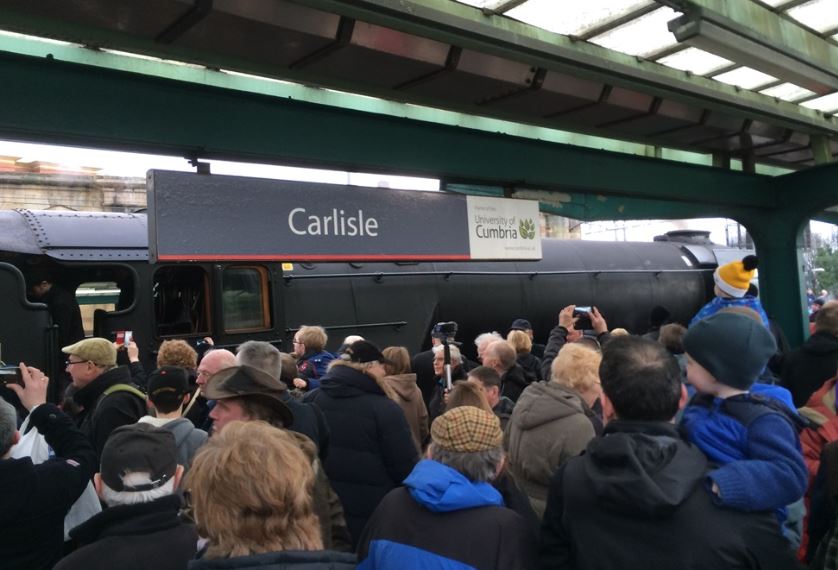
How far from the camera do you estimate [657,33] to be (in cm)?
351

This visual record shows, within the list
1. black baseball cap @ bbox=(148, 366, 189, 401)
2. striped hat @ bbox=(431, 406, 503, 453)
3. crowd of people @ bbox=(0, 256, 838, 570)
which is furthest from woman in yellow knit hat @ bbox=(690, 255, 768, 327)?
black baseball cap @ bbox=(148, 366, 189, 401)

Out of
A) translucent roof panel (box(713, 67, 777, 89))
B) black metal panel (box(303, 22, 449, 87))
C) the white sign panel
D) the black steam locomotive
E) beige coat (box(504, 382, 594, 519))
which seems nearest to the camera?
beige coat (box(504, 382, 594, 519))

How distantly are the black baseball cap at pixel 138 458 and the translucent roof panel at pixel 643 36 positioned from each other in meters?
2.91

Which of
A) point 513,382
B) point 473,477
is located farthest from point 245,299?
point 473,477

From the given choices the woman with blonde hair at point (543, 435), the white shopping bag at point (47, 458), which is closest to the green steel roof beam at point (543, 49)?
the woman with blonde hair at point (543, 435)

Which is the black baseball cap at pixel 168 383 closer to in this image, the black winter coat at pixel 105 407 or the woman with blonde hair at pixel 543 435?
the black winter coat at pixel 105 407

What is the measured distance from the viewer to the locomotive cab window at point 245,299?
6.46 m

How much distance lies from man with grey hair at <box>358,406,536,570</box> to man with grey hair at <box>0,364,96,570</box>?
132cm

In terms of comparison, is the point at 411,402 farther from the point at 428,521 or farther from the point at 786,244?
the point at 786,244

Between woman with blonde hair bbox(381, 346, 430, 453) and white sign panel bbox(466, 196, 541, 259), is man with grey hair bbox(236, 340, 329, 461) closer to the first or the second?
woman with blonde hair bbox(381, 346, 430, 453)

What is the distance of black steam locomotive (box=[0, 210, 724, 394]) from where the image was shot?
5.58m

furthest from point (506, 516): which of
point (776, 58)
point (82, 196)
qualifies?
point (82, 196)

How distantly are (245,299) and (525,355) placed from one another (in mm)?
2877

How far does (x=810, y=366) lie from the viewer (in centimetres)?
433
